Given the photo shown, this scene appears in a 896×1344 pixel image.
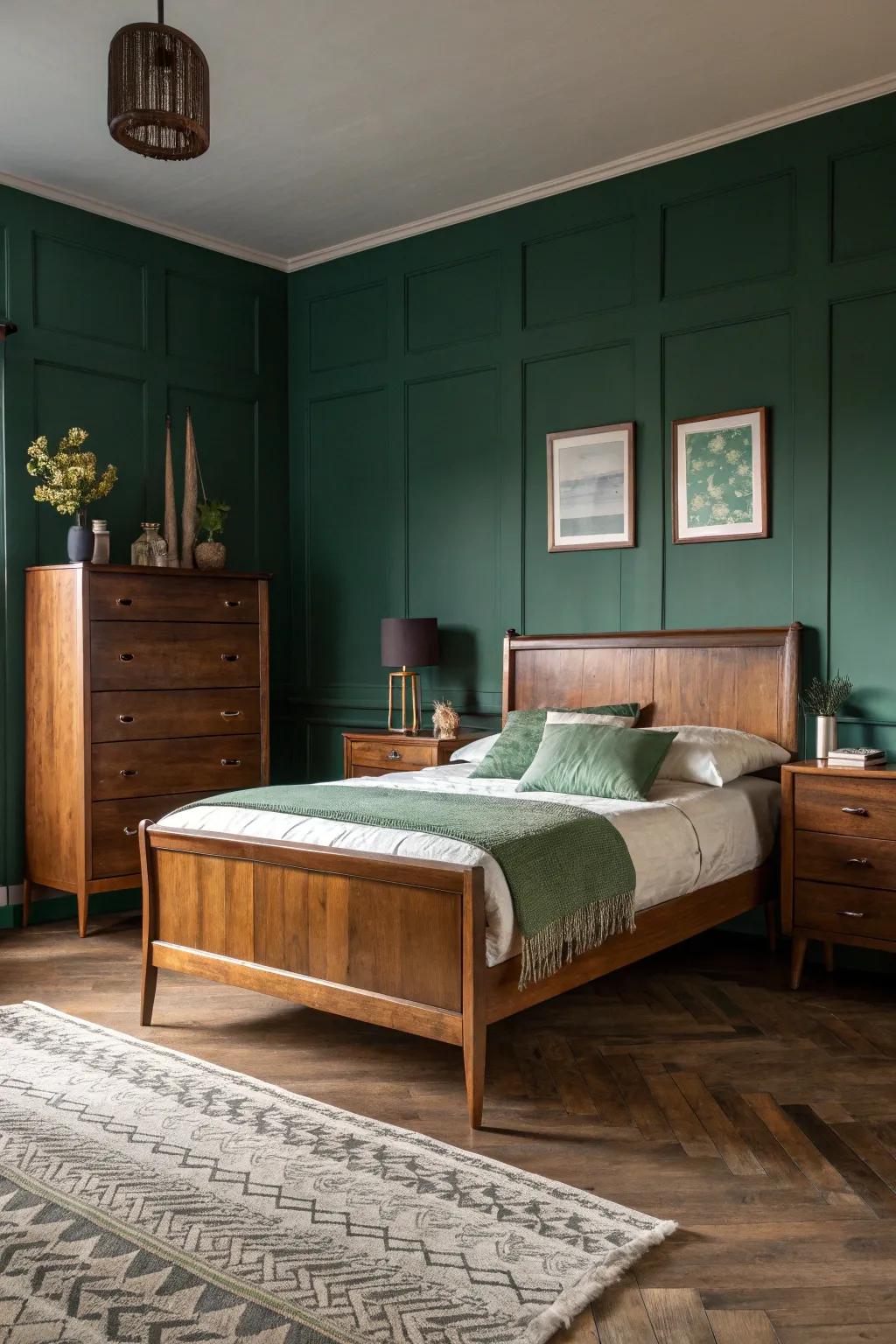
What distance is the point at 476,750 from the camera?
4.77 m

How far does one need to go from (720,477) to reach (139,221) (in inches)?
121

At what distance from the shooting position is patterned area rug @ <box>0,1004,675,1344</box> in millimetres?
1989

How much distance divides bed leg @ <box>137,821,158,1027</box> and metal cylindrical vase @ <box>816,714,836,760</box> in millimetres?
2352

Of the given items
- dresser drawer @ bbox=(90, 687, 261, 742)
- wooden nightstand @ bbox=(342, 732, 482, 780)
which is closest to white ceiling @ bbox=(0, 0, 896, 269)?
dresser drawer @ bbox=(90, 687, 261, 742)

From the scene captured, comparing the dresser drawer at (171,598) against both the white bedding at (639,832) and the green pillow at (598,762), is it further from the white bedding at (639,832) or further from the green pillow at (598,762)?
the green pillow at (598,762)

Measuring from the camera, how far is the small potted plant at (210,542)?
543 cm

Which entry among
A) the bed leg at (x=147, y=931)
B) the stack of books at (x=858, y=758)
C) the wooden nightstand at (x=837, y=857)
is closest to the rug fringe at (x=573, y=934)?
the wooden nightstand at (x=837, y=857)

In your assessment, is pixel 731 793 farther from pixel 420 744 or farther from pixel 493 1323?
pixel 493 1323

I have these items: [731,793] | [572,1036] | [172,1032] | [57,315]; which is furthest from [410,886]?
[57,315]

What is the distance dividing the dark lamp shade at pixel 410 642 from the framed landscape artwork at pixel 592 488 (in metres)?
0.68

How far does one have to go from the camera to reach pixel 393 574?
579 cm

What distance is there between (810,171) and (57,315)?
331cm

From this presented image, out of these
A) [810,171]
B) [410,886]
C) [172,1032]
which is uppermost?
[810,171]

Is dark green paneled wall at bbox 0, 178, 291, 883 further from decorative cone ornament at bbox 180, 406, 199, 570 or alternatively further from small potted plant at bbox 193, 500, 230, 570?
small potted plant at bbox 193, 500, 230, 570
